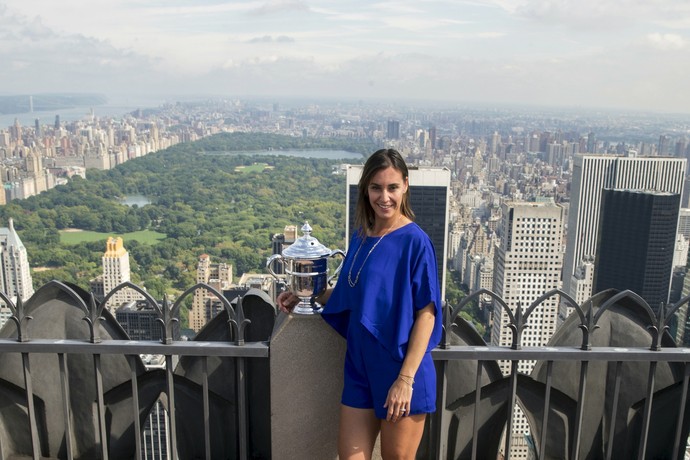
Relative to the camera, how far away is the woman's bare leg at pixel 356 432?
6.15 ft

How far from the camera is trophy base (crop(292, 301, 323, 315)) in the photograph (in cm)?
206

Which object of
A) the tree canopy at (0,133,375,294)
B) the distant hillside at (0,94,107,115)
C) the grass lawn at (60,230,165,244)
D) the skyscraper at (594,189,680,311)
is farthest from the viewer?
the distant hillside at (0,94,107,115)

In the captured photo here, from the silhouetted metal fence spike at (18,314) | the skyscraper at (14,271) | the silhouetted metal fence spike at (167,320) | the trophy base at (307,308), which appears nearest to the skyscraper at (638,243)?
the skyscraper at (14,271)

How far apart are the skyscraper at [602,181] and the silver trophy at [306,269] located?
1568 inches


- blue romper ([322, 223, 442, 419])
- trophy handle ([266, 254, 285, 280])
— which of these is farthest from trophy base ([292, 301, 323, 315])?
blue romper ([322, 223, 442, 419])

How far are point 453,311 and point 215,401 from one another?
42.2 inches

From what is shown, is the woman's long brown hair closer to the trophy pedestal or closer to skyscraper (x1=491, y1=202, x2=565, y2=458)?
the trophy pedestal

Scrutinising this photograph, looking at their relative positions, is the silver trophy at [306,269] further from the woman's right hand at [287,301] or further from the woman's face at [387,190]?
the woman's face at [387,190]

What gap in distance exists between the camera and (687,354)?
2.17 metres

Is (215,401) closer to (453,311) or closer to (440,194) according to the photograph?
(453,311)

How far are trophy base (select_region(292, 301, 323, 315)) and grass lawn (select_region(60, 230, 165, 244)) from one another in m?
41.2

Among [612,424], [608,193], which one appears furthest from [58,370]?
[608,193]

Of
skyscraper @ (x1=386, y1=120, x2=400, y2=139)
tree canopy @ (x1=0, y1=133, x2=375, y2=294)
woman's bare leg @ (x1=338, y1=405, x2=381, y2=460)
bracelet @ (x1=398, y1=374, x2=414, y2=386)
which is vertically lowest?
tree canopy @ (x1=0, y1=133, x2=375, y2=294)

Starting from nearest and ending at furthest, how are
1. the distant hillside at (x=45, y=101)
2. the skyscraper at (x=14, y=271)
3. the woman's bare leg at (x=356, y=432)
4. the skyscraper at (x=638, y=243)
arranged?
the woman's bare leg at (x=356, y=432), the skyscraper at (x=14, y=271), the skyscraper at (x=638, y=243), the distant hillside at (x=45, y=101)
